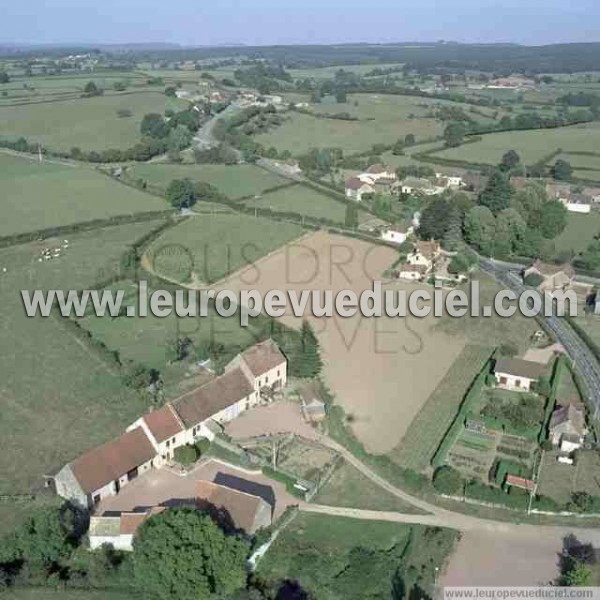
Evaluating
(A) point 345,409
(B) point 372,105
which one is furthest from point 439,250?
(B) point 372,105

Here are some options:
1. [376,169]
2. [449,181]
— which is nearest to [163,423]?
[376,169]

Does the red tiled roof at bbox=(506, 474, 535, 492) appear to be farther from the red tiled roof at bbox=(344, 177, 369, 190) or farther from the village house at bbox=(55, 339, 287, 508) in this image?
the red tiled roof at bbox=(344, 177, 369, 190)

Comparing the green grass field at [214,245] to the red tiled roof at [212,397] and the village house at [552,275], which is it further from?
the village house at [552,275]

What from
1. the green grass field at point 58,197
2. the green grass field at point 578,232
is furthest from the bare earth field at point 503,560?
the green grass field at point 58,197

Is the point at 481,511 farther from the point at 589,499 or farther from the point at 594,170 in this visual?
the point at 594,170

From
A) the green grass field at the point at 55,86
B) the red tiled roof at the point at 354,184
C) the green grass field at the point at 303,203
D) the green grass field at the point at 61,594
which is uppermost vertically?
the green grass field at the point at 55,86

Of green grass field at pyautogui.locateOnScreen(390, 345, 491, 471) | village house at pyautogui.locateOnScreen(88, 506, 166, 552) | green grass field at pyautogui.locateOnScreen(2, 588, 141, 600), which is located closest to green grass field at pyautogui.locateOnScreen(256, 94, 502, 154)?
green grass field at pyautogui.locateOnScreen(390, 345, 491, 471)
